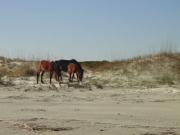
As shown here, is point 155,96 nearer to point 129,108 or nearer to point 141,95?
point 141,95

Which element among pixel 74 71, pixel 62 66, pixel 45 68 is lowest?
pixel 74 71

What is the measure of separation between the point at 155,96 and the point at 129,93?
1.36 meters

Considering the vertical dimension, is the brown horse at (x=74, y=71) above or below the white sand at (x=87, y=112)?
above

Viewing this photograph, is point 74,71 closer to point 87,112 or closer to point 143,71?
point 143,71

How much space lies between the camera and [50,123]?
11.8 meters

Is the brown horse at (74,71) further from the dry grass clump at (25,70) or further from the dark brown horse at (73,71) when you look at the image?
the dry grass clump at (25,70)

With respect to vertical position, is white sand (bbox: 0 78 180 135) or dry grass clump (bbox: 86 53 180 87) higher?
dry grass clump (bbox: 86 53 180 87)

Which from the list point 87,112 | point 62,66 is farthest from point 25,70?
point 87,112

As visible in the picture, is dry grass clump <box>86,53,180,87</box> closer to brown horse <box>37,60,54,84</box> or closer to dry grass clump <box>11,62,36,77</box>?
brown horse <box>37,60,54,84</box>

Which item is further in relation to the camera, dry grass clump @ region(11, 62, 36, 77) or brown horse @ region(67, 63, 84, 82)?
dry grass clump @ region(11, 62, 36, 77)

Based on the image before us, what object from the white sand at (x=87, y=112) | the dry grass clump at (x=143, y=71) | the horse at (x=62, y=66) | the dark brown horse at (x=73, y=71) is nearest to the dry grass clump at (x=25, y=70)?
the horse at (x=62, y=66)

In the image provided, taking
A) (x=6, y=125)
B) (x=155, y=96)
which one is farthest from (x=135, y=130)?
(x=155, y=96)

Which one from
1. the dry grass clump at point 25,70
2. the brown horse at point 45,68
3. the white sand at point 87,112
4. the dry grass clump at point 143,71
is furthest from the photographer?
the dry grass clump at point 25,70

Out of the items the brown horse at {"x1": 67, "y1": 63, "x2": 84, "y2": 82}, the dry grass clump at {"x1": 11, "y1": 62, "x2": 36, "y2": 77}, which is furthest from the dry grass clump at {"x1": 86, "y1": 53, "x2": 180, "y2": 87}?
the dry grass clump at {"x1": 11, "y1": 62, "x2": 36, "y2": 77}
